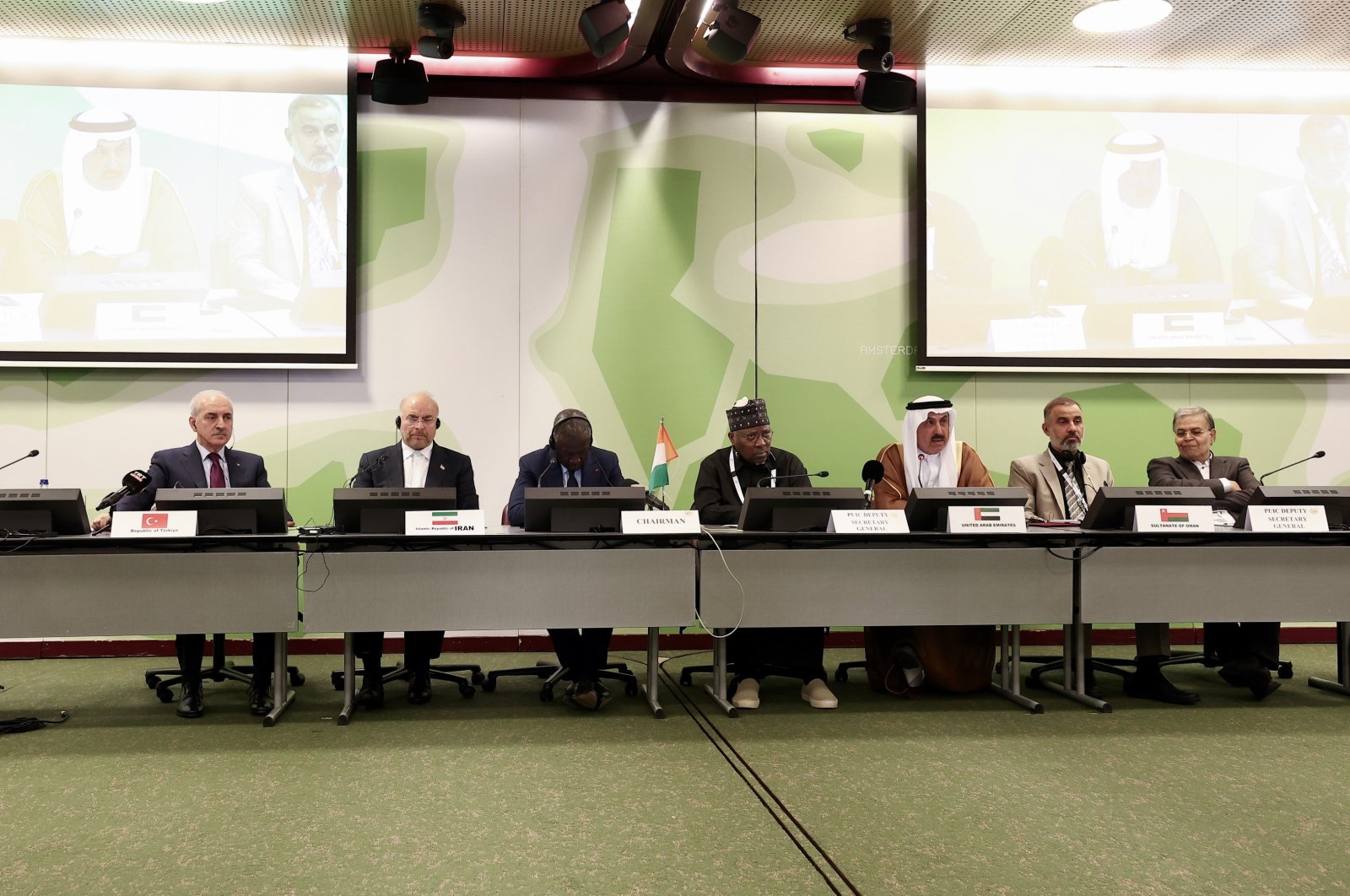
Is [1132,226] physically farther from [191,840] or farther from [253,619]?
[191,840]

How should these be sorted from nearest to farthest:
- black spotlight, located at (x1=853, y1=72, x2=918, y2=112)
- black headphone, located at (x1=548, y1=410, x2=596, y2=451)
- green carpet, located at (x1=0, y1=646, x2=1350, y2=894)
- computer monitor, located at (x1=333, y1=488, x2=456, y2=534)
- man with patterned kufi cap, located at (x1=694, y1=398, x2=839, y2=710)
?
1. green carpet, located at (x1=0, y1=646, x2=1350, y2=894)
2. computer monitor, located at (x1=333, y1=488, x2=456, y2=534)
3. man with patterned kufi cap, located at (x1=694, y1=398, x2=839, y2=710)
4. black headphone, located at (x1=548, y1=410, x2=596, y2=451)
5. black spotlight, located at (x1=853, y1=72, x2=918, y2=112)

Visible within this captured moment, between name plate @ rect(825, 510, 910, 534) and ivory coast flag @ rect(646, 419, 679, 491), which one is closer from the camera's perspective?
name plate @ rect(825, 510, 910, 534)

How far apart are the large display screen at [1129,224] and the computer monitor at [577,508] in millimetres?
2598

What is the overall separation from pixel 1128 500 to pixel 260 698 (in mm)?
3571

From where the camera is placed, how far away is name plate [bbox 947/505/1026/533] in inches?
141

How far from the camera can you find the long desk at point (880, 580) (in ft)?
11.5

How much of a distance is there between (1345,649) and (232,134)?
6.01m

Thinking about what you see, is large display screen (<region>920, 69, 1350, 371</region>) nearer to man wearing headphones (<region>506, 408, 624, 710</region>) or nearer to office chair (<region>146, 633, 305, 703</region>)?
man wearing headphones (<region>506, 408, 624, 710</region>)

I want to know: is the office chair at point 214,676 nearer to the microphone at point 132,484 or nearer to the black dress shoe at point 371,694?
the black dress shoe at point 371,694

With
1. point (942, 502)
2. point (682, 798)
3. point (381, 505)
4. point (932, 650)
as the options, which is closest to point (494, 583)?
Result: point (381, 505)

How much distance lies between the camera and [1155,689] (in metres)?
3.92

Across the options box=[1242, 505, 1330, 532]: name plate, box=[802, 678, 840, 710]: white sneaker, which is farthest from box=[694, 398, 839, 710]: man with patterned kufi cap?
box=[1242, 505, 1330, 532]: name plate

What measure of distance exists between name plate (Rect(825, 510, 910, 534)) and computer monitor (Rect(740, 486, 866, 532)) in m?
0.06

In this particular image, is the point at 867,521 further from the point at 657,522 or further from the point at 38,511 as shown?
the point at 38,511
